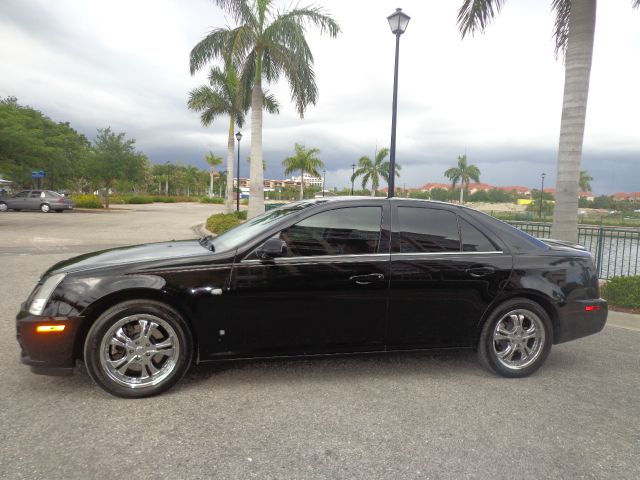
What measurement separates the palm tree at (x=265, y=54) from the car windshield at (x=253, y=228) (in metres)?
11.3

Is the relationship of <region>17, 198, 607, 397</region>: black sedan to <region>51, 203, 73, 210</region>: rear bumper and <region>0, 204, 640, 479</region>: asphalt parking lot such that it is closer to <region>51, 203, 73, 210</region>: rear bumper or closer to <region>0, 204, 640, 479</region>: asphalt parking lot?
<region>0, 204, 640, 479</region>: asphalt parking lot

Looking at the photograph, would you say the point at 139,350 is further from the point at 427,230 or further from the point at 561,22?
the point at 561,22

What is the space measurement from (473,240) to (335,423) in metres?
2.00

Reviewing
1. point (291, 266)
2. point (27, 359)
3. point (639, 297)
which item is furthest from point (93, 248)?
point (639, 297)

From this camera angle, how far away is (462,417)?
9.91 ft

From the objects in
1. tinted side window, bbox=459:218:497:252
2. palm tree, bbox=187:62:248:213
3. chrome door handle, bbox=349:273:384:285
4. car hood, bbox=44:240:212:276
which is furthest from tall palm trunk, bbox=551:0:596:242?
palm tree, bbox=187:62:248:213

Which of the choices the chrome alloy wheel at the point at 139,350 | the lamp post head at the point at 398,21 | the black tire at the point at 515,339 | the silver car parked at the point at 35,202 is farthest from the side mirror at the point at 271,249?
the silver car parked at the point at 35,202

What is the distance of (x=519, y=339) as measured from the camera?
148 inches

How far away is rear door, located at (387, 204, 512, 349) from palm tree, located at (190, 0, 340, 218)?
11918 mm

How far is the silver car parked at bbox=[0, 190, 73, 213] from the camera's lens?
28.2 m

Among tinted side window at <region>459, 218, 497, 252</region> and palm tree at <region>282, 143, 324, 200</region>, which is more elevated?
palm tree at <region>282, 143, 324, 200</region>

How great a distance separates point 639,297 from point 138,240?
13.3 m

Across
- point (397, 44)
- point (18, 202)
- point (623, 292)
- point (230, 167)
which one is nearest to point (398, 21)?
point (397, 44)

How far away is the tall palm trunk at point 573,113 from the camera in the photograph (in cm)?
724
